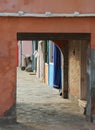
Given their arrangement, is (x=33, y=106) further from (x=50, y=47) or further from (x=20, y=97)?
(x=50, y=47)

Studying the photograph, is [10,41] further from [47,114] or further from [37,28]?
[47,114]

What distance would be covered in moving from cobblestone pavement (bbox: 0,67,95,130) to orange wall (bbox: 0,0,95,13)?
10.00 ft

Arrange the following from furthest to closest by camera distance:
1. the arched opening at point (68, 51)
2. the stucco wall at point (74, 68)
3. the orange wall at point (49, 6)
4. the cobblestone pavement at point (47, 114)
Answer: the stucco wall at point (74, 68)
the arched opening at point (68, 51)
the orange wall at point (49, 6)
the cobblestone pavement at point (47, 114)

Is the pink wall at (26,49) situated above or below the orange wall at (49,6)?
below

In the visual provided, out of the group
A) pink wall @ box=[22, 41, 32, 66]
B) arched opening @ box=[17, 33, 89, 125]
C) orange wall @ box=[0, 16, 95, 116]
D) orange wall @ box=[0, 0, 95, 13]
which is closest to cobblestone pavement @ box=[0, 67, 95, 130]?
arched opening @ box=[17, 33, 89, 125]

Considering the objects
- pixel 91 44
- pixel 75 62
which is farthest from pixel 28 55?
pixel 91 44

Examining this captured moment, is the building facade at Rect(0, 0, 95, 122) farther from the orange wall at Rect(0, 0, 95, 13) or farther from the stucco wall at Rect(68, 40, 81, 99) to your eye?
the stucco wall at Rect(68, 40, 81, 99)

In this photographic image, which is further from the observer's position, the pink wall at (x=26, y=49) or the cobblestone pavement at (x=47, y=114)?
the pink wall at (x=26, y=49)

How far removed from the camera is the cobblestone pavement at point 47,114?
13.4 m

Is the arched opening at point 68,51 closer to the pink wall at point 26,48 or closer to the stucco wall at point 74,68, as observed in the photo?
the stucco wall at point 74,68

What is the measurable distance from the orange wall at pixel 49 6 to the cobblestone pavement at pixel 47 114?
305 cm

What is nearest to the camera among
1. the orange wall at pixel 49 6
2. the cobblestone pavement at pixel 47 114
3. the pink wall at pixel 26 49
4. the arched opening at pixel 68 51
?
the cobblestone pavement at pixel 47 114

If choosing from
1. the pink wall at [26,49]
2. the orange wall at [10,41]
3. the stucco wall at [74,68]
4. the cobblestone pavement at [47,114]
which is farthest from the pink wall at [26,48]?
the orange wall at [10,41]

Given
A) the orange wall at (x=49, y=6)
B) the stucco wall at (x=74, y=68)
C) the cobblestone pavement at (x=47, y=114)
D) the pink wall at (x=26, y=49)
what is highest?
the orange wall at (x=49, y=6)
